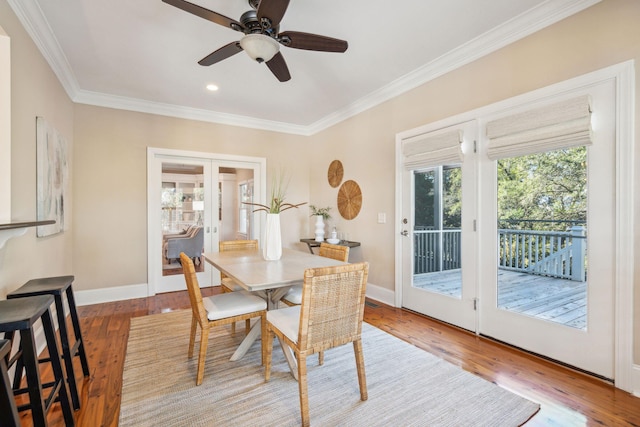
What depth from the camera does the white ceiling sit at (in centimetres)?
221

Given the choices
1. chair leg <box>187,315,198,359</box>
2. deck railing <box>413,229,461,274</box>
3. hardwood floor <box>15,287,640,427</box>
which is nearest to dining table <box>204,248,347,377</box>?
chair leg <box>187,315,198,359</box>

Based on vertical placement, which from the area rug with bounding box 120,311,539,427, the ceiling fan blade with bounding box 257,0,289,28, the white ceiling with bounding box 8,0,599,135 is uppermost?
the white ceiling with bounding box 8,0,599,135

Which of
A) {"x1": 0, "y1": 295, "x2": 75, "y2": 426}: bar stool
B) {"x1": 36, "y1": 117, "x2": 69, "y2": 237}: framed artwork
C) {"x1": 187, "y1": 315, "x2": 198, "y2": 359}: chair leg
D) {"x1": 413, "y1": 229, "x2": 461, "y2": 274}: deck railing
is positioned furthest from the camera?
{"x1": 413, "y1": 229, "x2": 461, "y2": 274}: deck railing

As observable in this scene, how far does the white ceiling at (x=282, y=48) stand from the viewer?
2215 mm

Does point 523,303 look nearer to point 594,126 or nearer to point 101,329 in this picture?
point 594,126

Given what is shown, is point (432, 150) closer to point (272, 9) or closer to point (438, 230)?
point (438, 230)

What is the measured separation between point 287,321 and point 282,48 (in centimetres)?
238

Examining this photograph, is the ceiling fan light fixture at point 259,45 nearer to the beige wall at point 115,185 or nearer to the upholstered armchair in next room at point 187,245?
the beige wall at point 115,185

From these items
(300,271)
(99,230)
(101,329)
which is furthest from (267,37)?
(99,230)

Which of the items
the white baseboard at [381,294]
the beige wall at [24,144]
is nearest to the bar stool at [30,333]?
the beige wall at [24,144]

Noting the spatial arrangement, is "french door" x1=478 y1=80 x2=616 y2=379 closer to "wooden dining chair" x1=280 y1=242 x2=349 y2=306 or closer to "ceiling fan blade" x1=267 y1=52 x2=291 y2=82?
"wooden dining chair" x1=280 y1=242 x2=349 y2=306

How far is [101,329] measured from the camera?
299 cm

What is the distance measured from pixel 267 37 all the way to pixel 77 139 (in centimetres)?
322

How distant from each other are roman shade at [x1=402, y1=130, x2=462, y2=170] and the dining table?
1.51m
